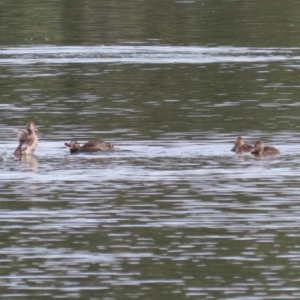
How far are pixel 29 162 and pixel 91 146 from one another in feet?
3.97

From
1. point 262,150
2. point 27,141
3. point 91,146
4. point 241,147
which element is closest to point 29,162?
point 27,141

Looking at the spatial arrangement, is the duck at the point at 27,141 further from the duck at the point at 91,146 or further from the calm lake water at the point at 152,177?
the duck at the point at 91,146

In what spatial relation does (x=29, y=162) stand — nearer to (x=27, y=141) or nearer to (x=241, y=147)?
(x=27, y=141)

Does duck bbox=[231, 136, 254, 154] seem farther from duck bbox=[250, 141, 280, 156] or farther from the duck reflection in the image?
the duck reflection

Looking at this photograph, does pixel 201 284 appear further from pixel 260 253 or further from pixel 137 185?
pixel 137 185

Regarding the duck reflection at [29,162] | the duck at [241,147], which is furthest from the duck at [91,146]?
the duck at [241,147]

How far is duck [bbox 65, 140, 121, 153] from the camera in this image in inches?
930

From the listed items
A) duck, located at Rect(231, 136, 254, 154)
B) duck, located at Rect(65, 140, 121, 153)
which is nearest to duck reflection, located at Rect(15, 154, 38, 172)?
duck, located at Rect(65, 140, 121, 153)

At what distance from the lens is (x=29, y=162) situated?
76.3 ft

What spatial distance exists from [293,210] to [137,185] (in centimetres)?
298

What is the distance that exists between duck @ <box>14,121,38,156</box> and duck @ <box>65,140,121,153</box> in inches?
22.9

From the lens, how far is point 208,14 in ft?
193

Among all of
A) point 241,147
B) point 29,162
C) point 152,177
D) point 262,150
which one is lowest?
point 152,177

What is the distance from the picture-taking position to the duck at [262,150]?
917 inches
